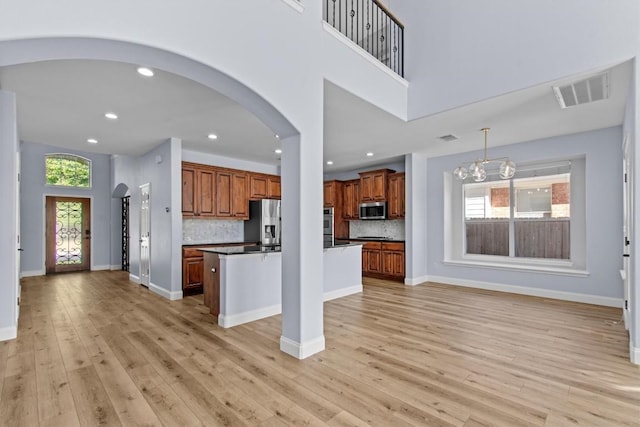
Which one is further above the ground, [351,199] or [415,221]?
[351,199]

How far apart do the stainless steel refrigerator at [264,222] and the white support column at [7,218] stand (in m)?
3.96

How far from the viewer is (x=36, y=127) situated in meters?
4.62

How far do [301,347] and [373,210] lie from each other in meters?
5.04

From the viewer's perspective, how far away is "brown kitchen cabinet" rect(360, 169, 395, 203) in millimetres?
→ 7359

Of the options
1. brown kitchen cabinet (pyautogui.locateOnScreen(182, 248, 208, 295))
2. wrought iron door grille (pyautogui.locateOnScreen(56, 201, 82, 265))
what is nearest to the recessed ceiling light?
brown kitchen cabinet (pyautogui.locateOnScreen(182, 248, 208, 295))

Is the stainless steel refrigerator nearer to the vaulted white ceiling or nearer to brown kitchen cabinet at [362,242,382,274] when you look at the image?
the vaulted white ceiling

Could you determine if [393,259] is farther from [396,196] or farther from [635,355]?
[635,355]

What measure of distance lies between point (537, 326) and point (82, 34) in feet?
16.8

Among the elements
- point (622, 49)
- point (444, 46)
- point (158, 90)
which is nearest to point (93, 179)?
point (158, 90)

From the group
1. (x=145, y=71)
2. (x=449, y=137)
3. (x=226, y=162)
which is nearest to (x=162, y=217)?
(x=226, y=162)

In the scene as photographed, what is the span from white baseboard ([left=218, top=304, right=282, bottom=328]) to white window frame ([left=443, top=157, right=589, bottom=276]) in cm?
403

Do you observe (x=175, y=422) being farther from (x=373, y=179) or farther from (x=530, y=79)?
(x=373, y=179)

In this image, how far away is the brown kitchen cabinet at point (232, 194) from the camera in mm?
6430

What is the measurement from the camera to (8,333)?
3477mm
